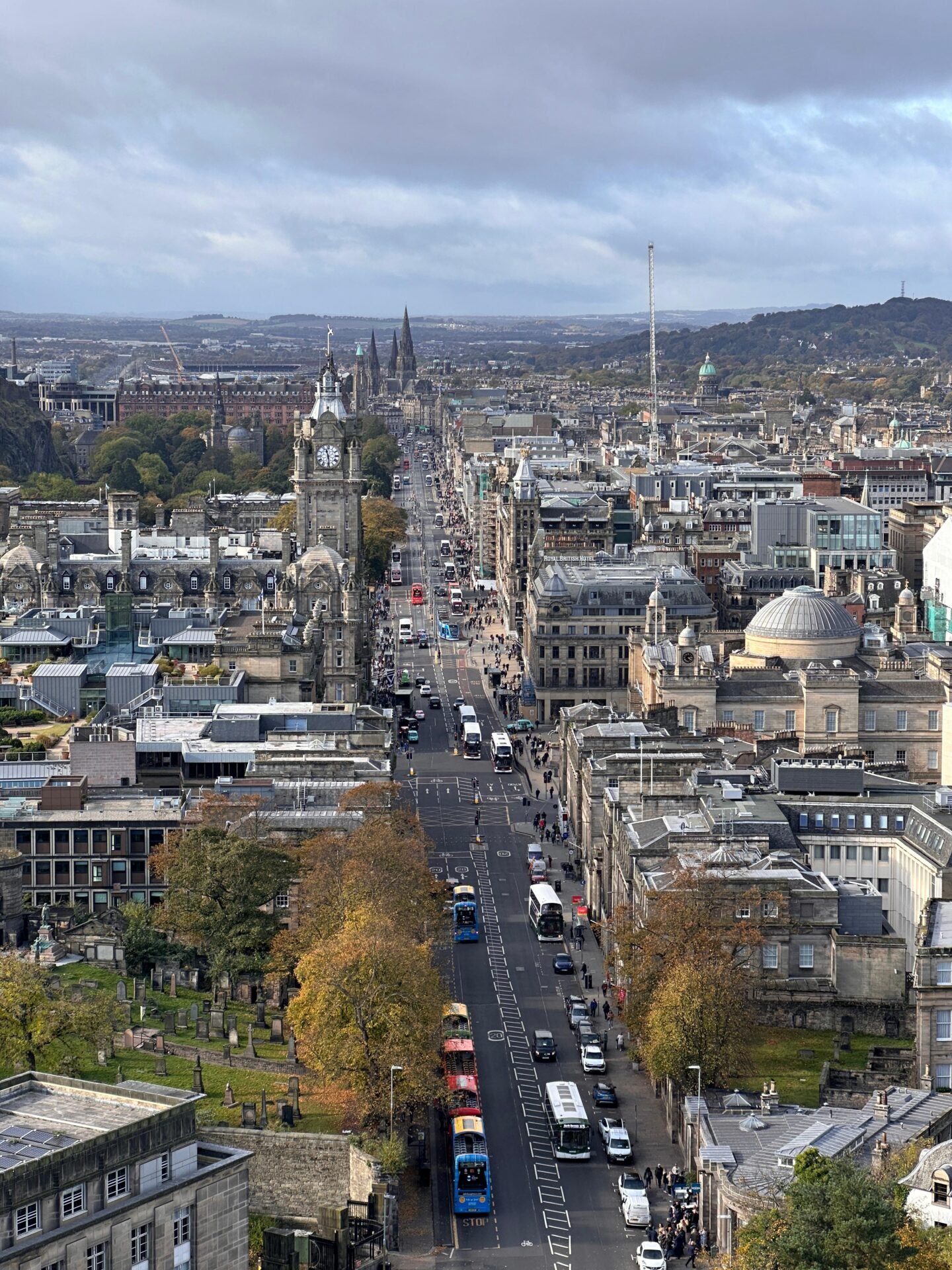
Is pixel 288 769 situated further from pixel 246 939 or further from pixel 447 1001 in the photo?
pixel 447 1001

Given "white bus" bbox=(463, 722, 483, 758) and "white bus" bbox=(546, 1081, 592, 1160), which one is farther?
"white bus" bbox=(463, 722, 483, 758)

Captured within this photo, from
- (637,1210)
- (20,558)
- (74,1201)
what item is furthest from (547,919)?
(20,558)

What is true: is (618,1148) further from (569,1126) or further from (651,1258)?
(651,1258)

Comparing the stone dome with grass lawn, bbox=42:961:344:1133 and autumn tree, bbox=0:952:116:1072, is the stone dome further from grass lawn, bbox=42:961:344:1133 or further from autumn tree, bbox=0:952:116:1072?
autumn tree, bbox=0:952:116:1072

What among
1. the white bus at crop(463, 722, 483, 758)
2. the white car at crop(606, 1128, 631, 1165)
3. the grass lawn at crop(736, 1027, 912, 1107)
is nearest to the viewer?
the white car at crop(606, 1128, 631, 1165)

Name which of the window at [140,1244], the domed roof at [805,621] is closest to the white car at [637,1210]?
the window at [140,1244]

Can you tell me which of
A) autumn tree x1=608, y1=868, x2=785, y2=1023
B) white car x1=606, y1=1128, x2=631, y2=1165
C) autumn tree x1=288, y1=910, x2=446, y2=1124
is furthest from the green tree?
white car x1=606, y1=1128, x2=631, y2=1165

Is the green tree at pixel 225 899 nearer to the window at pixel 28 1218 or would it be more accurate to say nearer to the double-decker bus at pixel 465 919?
the double-decker bus at pixel 465 919
